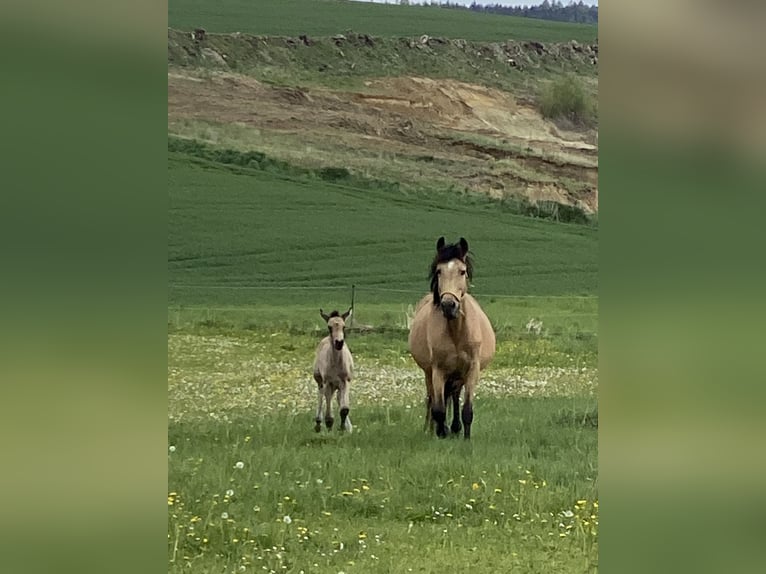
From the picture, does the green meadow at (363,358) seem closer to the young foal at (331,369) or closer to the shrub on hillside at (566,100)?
the young foal at (331,369)

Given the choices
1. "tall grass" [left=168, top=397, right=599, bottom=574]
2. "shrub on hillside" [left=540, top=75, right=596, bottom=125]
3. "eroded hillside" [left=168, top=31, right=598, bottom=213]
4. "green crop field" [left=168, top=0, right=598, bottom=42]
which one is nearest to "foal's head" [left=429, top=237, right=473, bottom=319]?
"eroded hillside" [left=168, top=31, right=598, bottom=213]

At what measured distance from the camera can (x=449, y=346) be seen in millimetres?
3680

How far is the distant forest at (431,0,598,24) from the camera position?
3.54 m

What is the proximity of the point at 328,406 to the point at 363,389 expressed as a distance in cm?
16

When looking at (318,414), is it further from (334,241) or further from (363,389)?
(334,241)

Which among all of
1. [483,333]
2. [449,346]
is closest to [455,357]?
[449,346]

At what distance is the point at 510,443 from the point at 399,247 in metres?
0.93

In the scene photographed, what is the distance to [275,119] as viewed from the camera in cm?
355

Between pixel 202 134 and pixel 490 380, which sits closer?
pixel 202 134

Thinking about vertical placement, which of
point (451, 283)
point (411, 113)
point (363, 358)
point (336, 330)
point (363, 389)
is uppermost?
point (411, 113)
